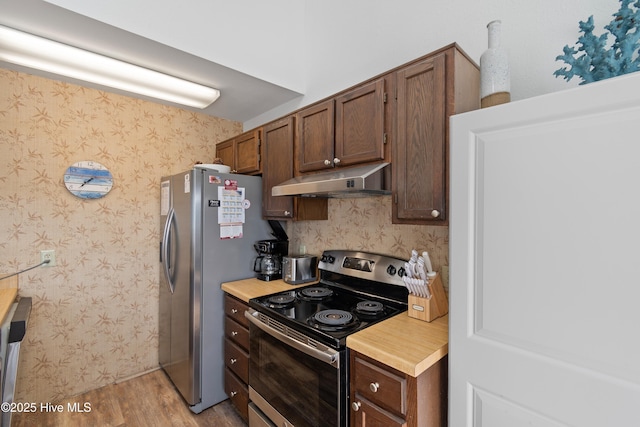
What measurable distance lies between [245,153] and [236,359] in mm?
1637

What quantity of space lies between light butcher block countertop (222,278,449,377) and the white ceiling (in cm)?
194

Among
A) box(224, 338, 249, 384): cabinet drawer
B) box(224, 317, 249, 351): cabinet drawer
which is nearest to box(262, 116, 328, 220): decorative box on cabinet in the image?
box(224, 317, 249, 351): cabinet drawer

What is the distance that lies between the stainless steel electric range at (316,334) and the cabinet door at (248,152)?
102 cm

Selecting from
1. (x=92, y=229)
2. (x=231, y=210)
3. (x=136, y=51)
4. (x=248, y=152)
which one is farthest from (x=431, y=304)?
(x=92, y=229)

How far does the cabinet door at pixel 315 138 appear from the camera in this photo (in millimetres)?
1772

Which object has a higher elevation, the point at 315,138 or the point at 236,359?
the point at 315,138

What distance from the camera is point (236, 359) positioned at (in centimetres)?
203

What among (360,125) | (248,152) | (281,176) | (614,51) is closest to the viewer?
(614,51)

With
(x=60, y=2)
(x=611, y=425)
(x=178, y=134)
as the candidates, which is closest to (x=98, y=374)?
(x=178, y=134)

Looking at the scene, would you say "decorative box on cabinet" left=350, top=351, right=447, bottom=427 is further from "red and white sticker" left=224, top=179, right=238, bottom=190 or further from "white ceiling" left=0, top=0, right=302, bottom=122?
"white ceiling" left=0, top=0, right=302, bottom=122

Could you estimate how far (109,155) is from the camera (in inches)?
95.0

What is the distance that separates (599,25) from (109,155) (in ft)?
10.3

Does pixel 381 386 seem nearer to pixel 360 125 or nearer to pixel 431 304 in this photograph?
pixel 431 304

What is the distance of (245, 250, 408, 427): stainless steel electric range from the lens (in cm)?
129
